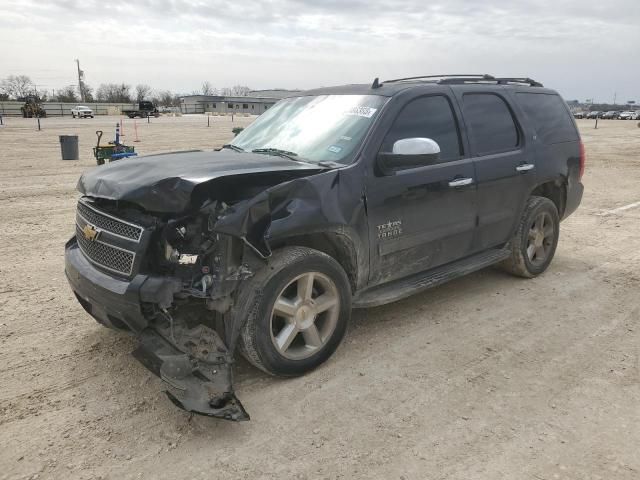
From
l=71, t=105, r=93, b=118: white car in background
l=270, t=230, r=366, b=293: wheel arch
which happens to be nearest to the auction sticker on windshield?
l=270, t=230, r=366, b=293: wheel arch

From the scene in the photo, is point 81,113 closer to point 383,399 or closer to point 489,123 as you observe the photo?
point 489,123

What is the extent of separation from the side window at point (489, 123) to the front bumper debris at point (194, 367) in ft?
9.31

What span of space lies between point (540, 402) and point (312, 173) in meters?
2.01

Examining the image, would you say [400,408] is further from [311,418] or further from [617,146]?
[617,146]

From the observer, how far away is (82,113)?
58.0 meters

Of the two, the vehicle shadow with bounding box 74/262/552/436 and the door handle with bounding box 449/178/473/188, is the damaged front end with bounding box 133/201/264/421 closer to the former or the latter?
the vehicle shadow with bounding box 74/262/552/436

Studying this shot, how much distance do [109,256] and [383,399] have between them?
6.22 feet

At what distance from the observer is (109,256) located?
3184mm

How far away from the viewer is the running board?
3816 millimetres

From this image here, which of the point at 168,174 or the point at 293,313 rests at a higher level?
the point at 168,174

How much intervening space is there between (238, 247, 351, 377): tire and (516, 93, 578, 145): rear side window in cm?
300

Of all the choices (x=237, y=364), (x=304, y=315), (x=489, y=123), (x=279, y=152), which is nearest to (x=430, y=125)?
(x=489, y=123)

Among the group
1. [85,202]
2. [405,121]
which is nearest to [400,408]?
[405,121]

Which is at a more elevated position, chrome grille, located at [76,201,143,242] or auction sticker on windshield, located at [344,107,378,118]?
auction sticker on windshield, located at [344,107,378,118]
